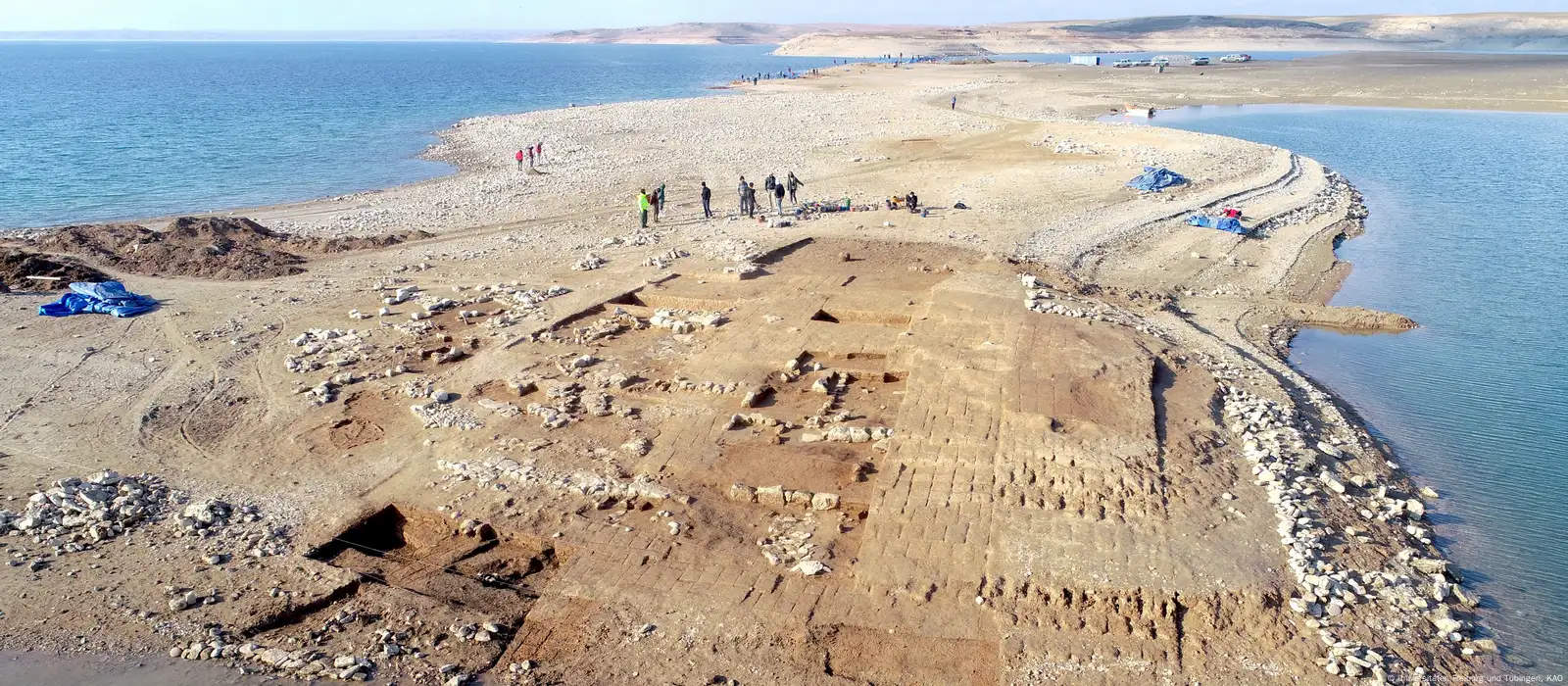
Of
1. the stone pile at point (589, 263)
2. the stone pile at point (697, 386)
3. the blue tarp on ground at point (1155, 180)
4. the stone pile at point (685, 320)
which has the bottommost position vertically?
the stone pile at point (697, 386)

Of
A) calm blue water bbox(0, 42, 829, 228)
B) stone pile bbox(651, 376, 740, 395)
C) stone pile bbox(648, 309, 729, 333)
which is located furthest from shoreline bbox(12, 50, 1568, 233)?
stone pile bbox(651, 376, 740, 395)

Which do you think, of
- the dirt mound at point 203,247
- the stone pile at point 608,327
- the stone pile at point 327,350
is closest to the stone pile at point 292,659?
the stone pile at point 327,350

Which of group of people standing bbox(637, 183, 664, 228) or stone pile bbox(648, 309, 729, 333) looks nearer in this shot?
stone pile bbox(648, 309, 729, 333)

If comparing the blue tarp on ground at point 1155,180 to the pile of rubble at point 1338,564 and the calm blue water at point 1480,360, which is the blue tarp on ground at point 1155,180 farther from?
the pile of rubble at point 1338,564

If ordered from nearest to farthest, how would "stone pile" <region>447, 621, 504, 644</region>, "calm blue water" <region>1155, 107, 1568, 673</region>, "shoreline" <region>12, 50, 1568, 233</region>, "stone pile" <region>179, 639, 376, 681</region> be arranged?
"stone pile" <region>179, 639, 376, 681</region>, "stone pile" <region>447, 621, 504, 644</region>, "calm blue water" <region>1155, 107, 1568, 673</region>, "shoreline" <region>12, 50, 1568, 233</region>

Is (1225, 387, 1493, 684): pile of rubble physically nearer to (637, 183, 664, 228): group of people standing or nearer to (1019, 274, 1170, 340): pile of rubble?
(1019, 274, 1170, 340): pile of rubble

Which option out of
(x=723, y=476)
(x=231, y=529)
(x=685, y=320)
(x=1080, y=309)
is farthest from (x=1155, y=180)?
(x=231, y=529)

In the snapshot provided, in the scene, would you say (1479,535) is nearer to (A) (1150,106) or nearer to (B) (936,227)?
(B) (936,227)

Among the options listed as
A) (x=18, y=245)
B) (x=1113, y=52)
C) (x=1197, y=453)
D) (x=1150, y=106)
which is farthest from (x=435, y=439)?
(x=1113, y=52)
